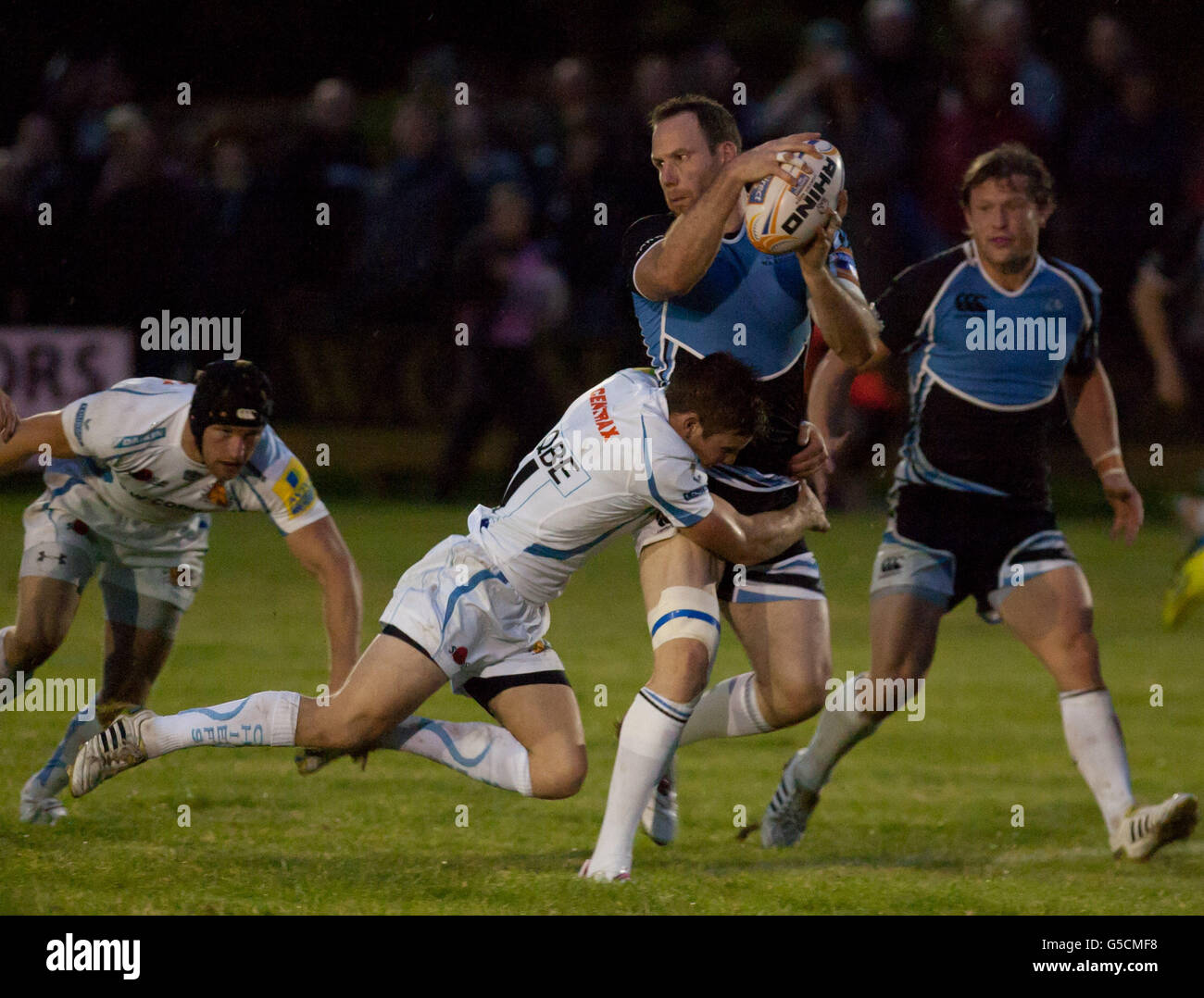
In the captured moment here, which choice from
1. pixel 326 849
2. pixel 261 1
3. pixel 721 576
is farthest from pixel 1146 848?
pixel 261 1

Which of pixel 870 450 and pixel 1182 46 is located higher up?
pixel 1182 46

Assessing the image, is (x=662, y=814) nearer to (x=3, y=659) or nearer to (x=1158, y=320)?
(x=3, y=659)

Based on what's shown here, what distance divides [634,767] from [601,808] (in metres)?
1.58

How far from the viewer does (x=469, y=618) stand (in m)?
5.73

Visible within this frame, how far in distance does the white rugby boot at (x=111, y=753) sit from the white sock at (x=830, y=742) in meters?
2.28

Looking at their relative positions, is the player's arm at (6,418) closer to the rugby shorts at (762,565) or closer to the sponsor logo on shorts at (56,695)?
the sponsor logo on shorts at (56,695)

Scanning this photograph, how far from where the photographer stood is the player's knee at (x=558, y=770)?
5918 mm

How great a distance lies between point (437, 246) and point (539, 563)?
8470 millimetres

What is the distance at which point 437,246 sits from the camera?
14.0m

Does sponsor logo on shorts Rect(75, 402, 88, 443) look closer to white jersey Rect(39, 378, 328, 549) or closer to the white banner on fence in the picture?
white jersey Rect(39, 378, 328, 549)

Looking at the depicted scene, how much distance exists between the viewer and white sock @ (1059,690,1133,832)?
6.42m

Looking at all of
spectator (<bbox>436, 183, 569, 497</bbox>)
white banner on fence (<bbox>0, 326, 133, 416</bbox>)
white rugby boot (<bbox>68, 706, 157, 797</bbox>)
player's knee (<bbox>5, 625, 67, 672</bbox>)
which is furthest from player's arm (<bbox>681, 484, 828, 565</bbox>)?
white banner on fence (<bbox>0, 326, 133, 416</bbox>)

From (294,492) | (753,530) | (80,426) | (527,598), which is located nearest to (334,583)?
(294,492)

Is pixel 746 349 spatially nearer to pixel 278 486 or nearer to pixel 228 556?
pixel 278 486
